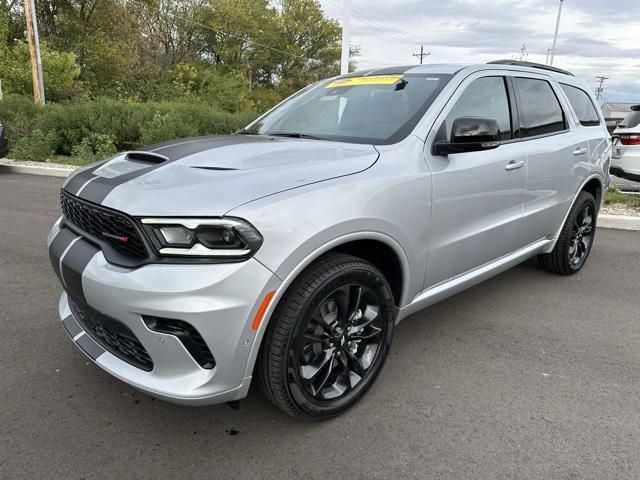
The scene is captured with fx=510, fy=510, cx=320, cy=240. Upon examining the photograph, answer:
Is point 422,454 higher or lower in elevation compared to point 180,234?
lower

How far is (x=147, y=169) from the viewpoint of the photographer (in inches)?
95.1

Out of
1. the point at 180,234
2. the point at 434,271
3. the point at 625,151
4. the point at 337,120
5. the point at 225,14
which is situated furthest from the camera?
the point at 225,14

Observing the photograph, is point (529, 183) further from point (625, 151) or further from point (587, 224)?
point (625, 151)

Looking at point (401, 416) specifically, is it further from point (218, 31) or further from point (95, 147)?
point (218, 31)

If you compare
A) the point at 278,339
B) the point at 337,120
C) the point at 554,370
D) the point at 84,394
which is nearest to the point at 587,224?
the point at 554,370

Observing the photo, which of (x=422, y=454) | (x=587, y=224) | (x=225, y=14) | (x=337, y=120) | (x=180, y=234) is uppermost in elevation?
(x=225, y=14)

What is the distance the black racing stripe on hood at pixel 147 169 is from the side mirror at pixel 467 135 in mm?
982

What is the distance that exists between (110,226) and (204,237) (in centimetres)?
48

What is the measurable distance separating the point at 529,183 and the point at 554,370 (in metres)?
1.29

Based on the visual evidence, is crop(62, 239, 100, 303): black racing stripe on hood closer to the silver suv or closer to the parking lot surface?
the silver suv

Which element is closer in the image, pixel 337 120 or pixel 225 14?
pixel 337 120

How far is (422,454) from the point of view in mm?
2320

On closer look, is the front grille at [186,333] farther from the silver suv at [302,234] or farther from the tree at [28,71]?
the tree at [28,71]

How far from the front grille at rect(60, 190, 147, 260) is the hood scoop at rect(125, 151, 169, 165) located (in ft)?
1.25
